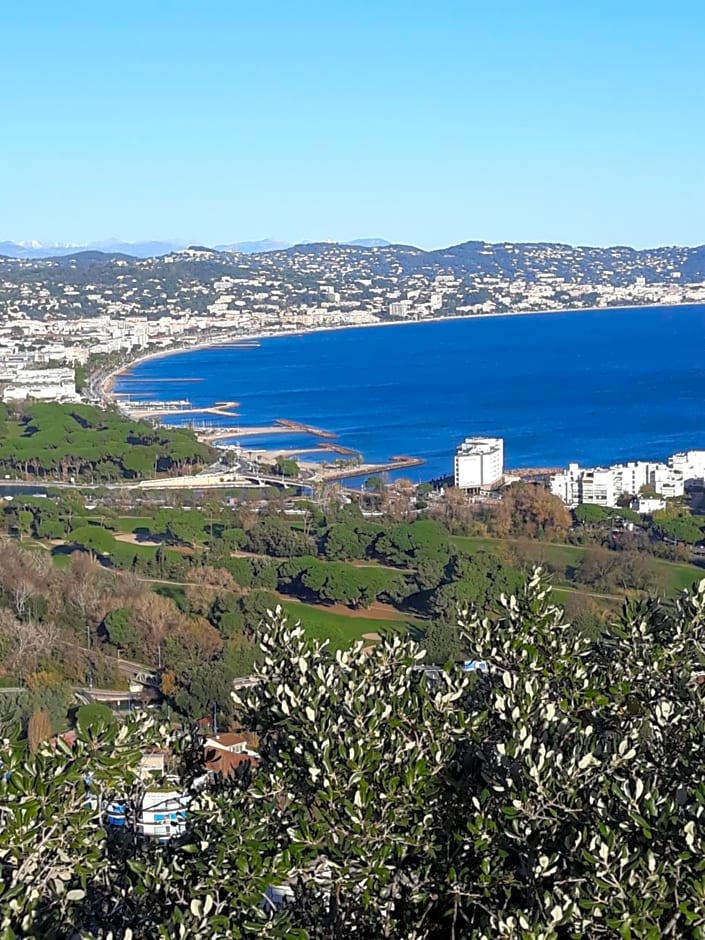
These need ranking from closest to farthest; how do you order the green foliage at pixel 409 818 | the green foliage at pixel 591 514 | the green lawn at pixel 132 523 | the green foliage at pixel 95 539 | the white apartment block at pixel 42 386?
the green foliage at pixel 409 818 → the green foliage at pixel 95 539 → the green foliage at pixel 591 514 → the green lawn at pixel 132 523 → the white apartment block at pixel 42 386

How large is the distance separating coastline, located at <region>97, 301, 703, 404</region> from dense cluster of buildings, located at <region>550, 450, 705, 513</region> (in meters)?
19.5

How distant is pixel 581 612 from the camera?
12.9 m

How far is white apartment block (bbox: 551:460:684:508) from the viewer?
21.5 meters

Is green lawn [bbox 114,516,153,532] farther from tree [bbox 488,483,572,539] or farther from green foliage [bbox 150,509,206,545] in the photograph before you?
tree [bbox 488,483,572,539]

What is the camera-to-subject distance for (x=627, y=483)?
22062mm

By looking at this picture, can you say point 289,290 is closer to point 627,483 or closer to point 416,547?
point 627,483

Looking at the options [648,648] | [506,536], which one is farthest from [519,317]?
[648,648]

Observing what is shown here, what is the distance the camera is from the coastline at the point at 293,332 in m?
47.0

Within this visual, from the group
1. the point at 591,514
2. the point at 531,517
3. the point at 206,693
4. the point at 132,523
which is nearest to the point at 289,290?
the point at 132,523

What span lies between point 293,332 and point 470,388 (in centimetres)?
3264

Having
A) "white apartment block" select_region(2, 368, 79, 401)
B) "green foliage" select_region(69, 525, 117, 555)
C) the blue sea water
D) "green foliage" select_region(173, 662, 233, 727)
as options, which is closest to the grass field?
"green foliage" select_region(69, 525, 117, 555)

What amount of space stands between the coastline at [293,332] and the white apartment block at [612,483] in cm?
1949

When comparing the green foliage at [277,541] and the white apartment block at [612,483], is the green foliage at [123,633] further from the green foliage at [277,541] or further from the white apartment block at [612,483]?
the white apartment block at [612,483]

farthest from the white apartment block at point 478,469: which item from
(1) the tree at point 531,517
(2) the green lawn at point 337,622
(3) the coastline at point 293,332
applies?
(3) the coastline at point 293,332
